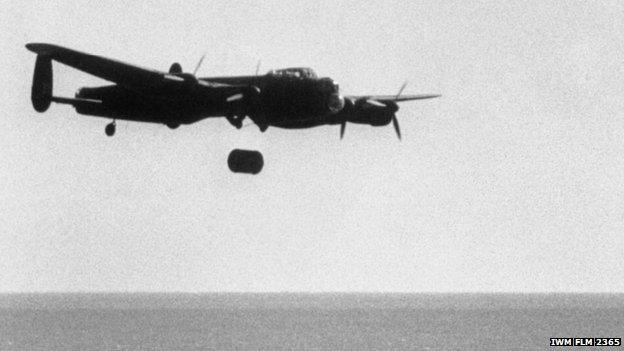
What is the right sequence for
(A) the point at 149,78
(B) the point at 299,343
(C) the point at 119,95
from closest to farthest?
(A) the point at 149,78 → (C) the point at 119,95 → (B) the point at 299,343

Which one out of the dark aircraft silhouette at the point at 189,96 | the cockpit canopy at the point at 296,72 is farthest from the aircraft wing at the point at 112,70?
the cockpit canopy at the point at 296,72

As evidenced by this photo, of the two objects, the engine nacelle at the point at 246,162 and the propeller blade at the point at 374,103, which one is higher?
the propeller blade at the point at 374,103

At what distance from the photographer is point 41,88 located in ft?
129

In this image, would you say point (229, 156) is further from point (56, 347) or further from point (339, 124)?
point (56, 347)

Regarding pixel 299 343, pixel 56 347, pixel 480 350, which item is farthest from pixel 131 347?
pixel 480 350

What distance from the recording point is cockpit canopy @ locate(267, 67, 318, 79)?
1492 inches

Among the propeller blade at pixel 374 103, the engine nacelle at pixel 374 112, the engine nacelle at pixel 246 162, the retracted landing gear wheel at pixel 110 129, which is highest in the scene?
the propeller blade at pixel 374 103

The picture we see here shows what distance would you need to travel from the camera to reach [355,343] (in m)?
199

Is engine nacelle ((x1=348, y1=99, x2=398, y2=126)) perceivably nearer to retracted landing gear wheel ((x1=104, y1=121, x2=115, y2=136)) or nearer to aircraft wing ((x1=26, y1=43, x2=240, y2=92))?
aircraft wing ((x1=26, y1=43, x2=240, y2=92))

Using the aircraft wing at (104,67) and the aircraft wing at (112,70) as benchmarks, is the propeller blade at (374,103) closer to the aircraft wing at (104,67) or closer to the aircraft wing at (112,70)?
the aircraft wing at (112,70)

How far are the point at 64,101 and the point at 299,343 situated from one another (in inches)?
6229

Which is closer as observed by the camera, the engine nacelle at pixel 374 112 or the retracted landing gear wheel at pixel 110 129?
the retracted landing gear wheel at pixel 110 129

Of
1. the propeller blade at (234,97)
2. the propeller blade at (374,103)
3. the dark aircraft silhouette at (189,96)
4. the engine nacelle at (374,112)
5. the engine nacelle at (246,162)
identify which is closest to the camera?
the dark aircraft silhouette at (189,96)

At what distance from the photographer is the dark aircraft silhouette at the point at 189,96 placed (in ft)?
120
